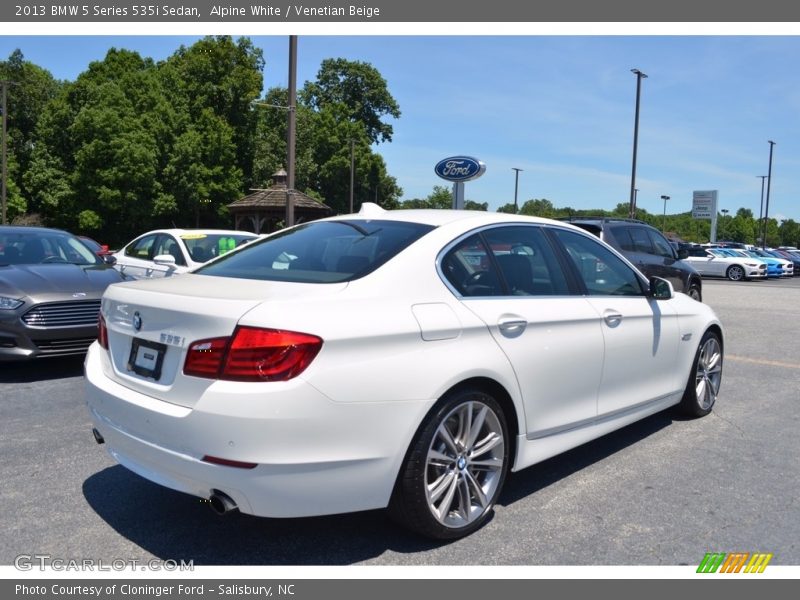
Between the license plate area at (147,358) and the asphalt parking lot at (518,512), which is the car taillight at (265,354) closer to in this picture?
the license plate area at (147,358)

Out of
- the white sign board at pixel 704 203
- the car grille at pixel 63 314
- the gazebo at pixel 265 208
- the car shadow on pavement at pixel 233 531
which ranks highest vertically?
the white sign board at pixel 704 203

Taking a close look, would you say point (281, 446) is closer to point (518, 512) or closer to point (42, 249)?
point (518, 512)

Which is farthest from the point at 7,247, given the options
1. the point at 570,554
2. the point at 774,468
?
the point at 774,468

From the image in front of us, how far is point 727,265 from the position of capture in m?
31.8

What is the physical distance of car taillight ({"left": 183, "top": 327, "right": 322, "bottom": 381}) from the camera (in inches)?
109

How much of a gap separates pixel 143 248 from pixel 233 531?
8.41m

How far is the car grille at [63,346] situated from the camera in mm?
6598

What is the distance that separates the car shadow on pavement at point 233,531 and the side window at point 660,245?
987 centimetres

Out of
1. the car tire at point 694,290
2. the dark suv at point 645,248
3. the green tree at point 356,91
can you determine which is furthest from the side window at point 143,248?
the green tree at point 356,91

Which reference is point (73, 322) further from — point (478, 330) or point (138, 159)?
point (138, 159)

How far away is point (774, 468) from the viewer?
4516 mm

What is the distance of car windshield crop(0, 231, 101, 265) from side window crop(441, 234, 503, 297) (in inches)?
236

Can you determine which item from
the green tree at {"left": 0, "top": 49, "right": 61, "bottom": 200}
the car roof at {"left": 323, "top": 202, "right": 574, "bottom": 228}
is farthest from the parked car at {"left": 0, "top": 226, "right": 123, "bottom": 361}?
the green tree at {"left": 0, "top": 49, "right": 61, "bottom": 200}

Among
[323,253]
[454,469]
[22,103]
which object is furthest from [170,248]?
[22,103]
